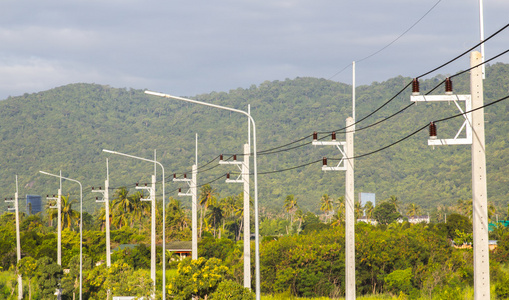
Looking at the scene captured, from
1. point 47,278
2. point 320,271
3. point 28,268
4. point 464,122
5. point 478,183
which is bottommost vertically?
point 47,278

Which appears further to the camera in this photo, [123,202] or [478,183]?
[123,202]

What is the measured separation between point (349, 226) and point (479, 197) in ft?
→ 35.4

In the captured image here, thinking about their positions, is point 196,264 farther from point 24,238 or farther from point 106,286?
point 24,238

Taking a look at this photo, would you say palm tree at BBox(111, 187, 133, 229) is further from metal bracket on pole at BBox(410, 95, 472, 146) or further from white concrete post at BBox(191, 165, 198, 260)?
metal bracket on pole at BBox(410, 95, 472, 146)

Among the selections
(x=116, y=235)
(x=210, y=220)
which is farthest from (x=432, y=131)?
(x=210, y=220)

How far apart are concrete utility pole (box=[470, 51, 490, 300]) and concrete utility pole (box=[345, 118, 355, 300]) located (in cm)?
990

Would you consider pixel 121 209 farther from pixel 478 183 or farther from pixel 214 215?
pixel 478 183

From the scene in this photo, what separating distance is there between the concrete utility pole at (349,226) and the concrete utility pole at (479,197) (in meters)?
9.90

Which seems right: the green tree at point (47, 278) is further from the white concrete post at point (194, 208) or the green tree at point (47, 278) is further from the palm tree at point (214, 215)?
the palm tree at point (214, 215)

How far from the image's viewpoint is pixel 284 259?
188 feet

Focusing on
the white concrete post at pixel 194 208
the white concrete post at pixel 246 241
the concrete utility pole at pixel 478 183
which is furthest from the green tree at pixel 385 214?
the concrete utility pole at pixel 478 183

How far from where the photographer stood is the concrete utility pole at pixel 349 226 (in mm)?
25922

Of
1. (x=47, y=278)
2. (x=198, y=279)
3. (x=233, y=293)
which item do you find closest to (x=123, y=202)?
(x=47, y=278)

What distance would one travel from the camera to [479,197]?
16.2 m
